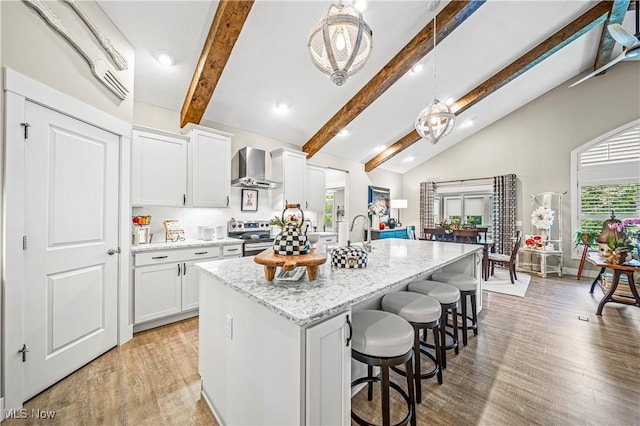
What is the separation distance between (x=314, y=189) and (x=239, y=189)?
1.56 meters

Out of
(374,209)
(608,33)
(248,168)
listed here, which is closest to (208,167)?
(248,168)

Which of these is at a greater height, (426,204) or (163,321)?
(426,204)

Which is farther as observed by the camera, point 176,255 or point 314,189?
point 314,189

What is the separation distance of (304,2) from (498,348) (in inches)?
157

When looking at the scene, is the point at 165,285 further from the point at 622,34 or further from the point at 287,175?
the point at 622,34

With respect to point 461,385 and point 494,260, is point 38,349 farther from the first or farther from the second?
point 494,260

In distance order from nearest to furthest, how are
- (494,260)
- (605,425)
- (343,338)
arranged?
1. (343,338)
2. (605,425)
3. (494,260)

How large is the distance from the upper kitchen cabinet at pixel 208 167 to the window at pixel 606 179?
22.2 ft

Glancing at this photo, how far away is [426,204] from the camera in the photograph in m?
7.53

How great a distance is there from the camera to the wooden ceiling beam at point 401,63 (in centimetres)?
305

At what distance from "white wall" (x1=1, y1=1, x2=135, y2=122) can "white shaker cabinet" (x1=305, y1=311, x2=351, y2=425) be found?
2.54 meters

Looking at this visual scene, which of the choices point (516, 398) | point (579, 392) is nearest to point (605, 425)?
point (579, 392)

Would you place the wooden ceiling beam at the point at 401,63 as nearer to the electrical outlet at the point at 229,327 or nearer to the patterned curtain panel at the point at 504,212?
the electrical outlet at the point at 229,327

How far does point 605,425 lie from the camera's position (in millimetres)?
1561
